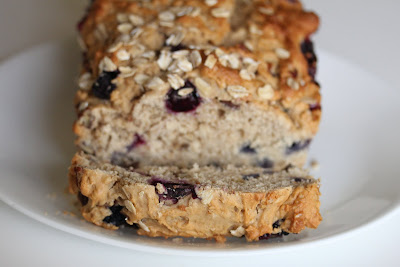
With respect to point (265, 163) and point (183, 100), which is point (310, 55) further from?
point (183, 100)

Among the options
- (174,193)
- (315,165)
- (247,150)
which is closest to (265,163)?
(247,150)

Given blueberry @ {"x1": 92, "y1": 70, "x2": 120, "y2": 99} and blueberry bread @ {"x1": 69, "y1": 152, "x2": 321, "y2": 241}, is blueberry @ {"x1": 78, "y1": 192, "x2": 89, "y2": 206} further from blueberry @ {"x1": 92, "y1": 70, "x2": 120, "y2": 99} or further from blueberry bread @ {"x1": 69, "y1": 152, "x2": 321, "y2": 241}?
blueberry @ {"x1": 92, "y1": 70, "x2": 120, "y2": 99}

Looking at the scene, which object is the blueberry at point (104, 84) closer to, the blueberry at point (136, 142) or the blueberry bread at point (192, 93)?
the blueberry bread at point (192, 93)

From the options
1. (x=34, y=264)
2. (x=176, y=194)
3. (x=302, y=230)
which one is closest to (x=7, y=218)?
(x=34, y=264)

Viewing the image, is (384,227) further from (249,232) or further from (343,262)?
(249,232)

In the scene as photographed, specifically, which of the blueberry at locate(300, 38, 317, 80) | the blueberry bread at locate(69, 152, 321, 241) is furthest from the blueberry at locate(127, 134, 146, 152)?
the blueberry at locate(300, 38, 317, 80)

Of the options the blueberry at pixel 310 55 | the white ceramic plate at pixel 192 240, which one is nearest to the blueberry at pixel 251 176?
the white ceramic plate at pixel 192 240

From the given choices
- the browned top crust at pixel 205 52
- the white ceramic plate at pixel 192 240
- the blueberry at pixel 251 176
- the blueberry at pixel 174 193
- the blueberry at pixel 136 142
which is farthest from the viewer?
the blueberry at pixel 136 142
